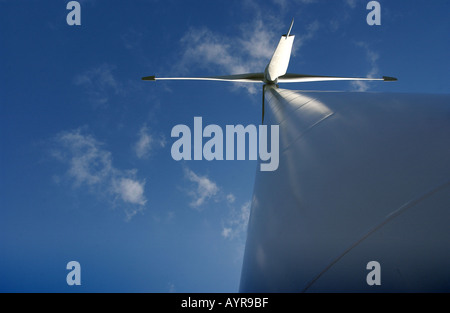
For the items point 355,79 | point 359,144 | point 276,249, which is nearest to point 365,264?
point 276,249

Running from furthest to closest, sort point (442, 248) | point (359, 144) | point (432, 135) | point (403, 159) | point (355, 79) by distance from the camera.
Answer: point (355, 79), point (359, 144), point (432, 135), point (403, 159), point (442, 248)

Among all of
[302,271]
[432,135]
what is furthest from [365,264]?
[432,135]

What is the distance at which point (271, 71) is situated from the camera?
48.4ft

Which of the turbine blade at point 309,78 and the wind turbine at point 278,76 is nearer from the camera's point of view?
the wind turbine at point 278,76

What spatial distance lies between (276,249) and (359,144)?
8.45 ft

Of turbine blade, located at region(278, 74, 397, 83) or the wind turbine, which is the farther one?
turbine blade, located at region(278, 74, 397, 83)

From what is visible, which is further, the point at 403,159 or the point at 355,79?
the point at 355,79

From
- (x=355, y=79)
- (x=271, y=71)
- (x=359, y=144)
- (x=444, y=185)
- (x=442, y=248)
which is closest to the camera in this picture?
(x=442, y=248)

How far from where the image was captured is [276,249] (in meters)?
4.76

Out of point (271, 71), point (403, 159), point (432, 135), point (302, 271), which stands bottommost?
point (302, 271)
